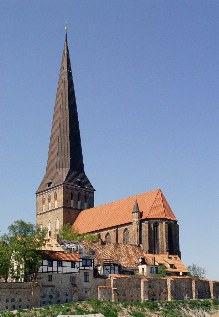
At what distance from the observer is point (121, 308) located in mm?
67188

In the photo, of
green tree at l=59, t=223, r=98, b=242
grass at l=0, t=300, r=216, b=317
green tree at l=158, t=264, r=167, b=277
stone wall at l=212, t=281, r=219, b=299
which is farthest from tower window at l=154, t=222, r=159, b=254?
grass at l=0, t=300, r=216, b=317

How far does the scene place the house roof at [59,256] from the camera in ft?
227

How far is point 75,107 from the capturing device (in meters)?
121

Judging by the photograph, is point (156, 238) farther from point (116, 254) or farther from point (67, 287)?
point (67, 287)

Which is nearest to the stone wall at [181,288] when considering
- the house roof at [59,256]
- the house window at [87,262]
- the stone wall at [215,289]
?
the stone wall at [215,289]

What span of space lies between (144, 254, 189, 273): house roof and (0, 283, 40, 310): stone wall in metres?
22.3

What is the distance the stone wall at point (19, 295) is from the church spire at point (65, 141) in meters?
50.9

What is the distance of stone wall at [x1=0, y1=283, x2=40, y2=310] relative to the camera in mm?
62969

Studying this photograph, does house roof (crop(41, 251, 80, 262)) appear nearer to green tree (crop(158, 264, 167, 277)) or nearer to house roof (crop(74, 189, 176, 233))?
green tree (crop(158, 264, 167, 277))

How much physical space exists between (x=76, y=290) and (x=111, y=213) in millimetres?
38908

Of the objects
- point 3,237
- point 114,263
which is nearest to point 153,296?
point 114,263

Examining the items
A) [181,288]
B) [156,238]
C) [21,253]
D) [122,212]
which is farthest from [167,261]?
[21,253]

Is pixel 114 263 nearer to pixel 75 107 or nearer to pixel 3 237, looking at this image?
pixel 3 237

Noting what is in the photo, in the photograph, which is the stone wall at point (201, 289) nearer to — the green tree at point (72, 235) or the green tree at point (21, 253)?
the green tree at point (72, 235)
